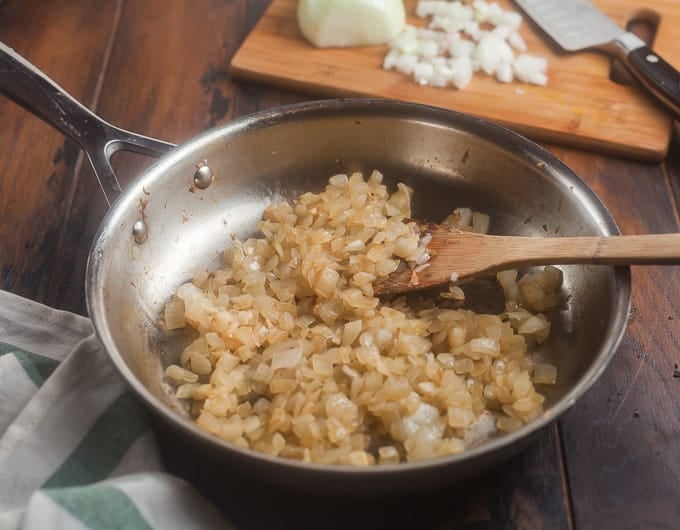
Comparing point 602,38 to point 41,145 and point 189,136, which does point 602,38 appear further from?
point 41,145

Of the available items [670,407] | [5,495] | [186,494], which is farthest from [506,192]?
[5,495]

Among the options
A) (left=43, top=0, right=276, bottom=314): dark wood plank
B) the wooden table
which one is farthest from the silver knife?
(left=43, top=0, right=276, bottom=314): dark wood plank

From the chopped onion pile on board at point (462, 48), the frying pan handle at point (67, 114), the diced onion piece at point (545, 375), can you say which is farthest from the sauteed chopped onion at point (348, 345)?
the chopped onion pile on board at point (462, 48)

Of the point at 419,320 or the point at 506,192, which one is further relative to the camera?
the point at 506,192

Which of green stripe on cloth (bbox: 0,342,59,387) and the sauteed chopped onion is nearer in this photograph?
the sauteed chopped onion

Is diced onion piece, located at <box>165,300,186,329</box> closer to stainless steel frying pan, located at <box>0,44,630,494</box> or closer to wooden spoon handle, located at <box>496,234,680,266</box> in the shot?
stainless steel frying pan, located at <box>0,44,630,494</box>

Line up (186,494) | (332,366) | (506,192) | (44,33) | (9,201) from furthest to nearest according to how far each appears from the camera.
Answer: (44,33) < (9,201) < (506,192) < (332,366) < (186,494)

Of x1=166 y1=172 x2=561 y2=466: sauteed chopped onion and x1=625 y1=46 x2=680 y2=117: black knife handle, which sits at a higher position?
x1=625 y1=46 x2=680 y2=117: black knife handle

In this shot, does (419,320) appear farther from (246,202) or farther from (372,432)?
(246,202)
